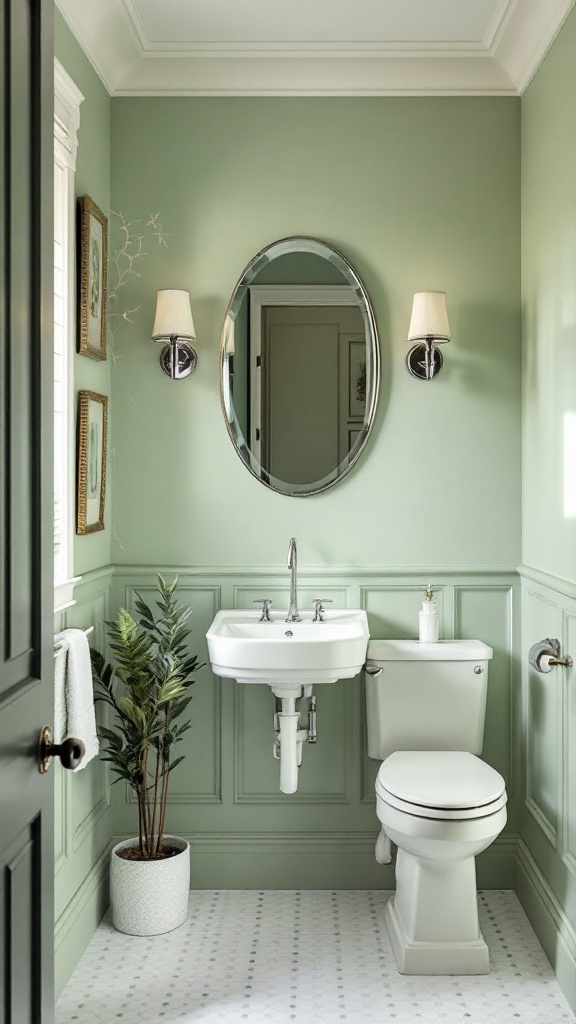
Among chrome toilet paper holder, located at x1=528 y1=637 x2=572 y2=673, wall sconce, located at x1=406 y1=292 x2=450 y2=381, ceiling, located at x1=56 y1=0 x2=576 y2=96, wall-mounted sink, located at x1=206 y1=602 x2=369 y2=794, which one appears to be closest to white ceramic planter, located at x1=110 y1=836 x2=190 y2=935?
wall-mounted sink, located at x1=206 y1=602 x2=369 y2=794

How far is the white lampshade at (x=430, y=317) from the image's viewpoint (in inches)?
114

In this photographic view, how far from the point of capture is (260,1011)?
7.75ft

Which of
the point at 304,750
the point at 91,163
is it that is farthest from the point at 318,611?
the point at 91,163

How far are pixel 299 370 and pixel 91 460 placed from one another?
2.50ft

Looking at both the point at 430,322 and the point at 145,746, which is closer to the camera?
the point at 145,746

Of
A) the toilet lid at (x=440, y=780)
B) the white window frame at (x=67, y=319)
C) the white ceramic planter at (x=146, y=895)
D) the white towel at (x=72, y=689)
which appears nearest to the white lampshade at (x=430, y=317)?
the white window frame at (x=67, y=319)

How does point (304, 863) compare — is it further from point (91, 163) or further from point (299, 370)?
point (91, 163)

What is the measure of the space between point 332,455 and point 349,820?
1227mm

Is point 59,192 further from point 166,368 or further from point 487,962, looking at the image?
point 487,962

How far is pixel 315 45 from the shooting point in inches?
114

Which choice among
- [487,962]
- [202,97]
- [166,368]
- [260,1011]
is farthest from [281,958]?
[202,97]

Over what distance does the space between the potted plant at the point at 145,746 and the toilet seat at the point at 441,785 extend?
65cm

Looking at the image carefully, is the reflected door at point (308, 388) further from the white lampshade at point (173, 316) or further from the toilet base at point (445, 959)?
the toilet base at point (445, 959)

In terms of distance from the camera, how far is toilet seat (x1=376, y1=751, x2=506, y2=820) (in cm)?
240
